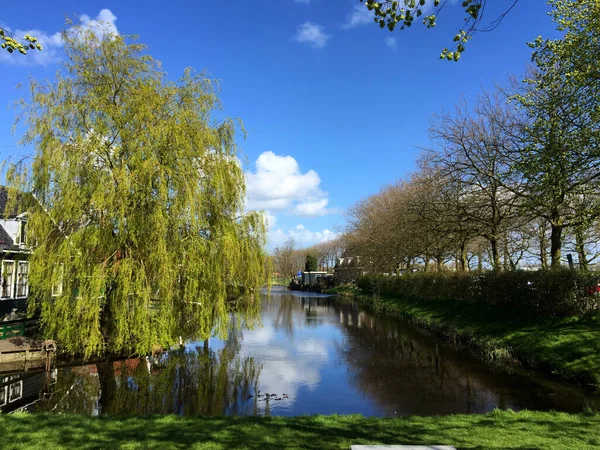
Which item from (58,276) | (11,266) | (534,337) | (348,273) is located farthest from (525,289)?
(348,273)

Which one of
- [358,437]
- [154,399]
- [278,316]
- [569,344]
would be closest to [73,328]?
[154,399]

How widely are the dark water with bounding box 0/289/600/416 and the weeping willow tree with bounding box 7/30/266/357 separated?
140 centimetres

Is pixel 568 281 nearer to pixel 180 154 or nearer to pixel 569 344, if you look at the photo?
pixel 569 344

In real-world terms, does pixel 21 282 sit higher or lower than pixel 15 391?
higher

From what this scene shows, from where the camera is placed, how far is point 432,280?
31.2 metres

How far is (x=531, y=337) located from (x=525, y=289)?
310cm

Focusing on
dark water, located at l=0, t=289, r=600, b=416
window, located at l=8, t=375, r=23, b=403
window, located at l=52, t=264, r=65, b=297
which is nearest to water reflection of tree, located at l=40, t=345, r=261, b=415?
dark water, located at l=0, t=289, r=600, b=416

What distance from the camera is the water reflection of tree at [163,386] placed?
35.9 ft

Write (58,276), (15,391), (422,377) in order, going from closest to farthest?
1. (15,391)
2. (58,276)
3. (422,377)

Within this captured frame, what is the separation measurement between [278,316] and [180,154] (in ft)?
73.2

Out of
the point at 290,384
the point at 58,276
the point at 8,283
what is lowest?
the point at 290,384

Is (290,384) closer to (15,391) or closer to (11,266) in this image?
(15,391)

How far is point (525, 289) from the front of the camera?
17984mm

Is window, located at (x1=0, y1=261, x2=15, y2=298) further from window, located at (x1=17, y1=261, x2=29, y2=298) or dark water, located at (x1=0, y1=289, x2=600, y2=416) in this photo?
dark water, located at (x1=0, y1=289, x2=600, y2=416)
